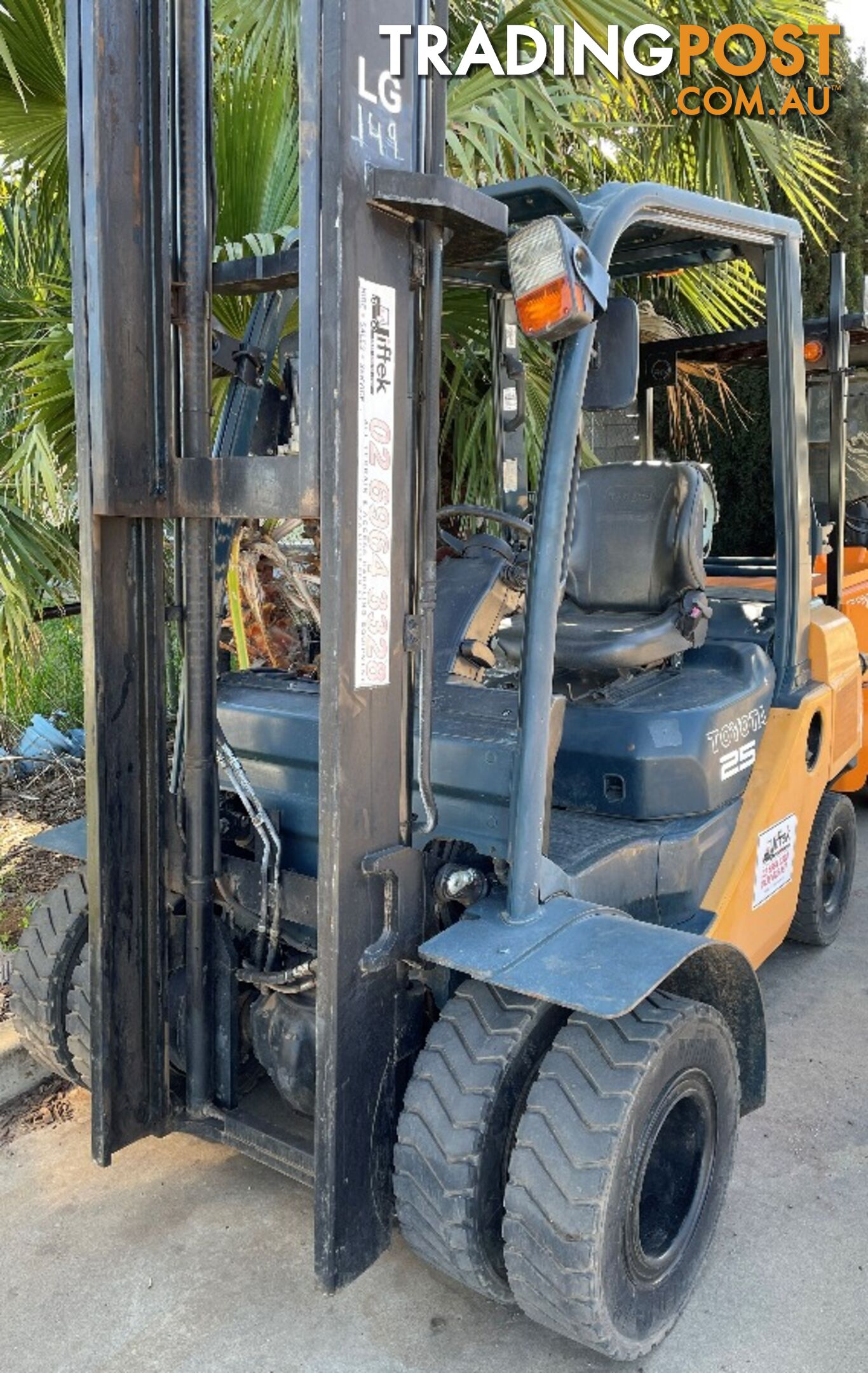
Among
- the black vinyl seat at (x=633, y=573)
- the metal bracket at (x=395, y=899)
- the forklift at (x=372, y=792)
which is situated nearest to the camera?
the forklift at (x=372, y=792)

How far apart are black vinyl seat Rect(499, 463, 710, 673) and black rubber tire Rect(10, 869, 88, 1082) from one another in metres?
1.60

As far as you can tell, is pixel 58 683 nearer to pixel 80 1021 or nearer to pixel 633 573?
pixel 80 1021

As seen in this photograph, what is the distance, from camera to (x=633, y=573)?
4047mm

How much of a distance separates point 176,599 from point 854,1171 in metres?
2.47

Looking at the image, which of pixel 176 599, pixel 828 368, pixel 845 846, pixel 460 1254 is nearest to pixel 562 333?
pixel 176 599

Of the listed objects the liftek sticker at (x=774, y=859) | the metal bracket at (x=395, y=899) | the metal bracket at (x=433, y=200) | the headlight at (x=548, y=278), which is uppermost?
the metal bracket at (x=433, y=200)

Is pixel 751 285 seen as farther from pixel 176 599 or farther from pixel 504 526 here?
pixel 176 599

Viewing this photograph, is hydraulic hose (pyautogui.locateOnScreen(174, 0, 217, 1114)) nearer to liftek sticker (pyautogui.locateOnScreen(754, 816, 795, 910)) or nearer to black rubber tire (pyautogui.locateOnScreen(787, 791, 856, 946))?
liftek sticker (pyautogui.locateOnScreen(754, 816, 795, 910))

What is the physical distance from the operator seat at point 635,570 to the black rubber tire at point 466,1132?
4.50 ft

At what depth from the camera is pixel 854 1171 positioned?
11.2 ft

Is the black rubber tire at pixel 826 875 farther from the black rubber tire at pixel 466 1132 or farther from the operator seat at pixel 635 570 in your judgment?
the black rubber tire at pixel 466 1132

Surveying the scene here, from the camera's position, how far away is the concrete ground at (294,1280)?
2705 mm

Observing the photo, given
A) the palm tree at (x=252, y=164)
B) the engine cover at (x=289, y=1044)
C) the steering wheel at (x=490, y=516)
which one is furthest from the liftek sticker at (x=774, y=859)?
the palm tree at (x=252, y=164)

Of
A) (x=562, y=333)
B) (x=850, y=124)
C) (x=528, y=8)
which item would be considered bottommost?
(x=562, y=333)
